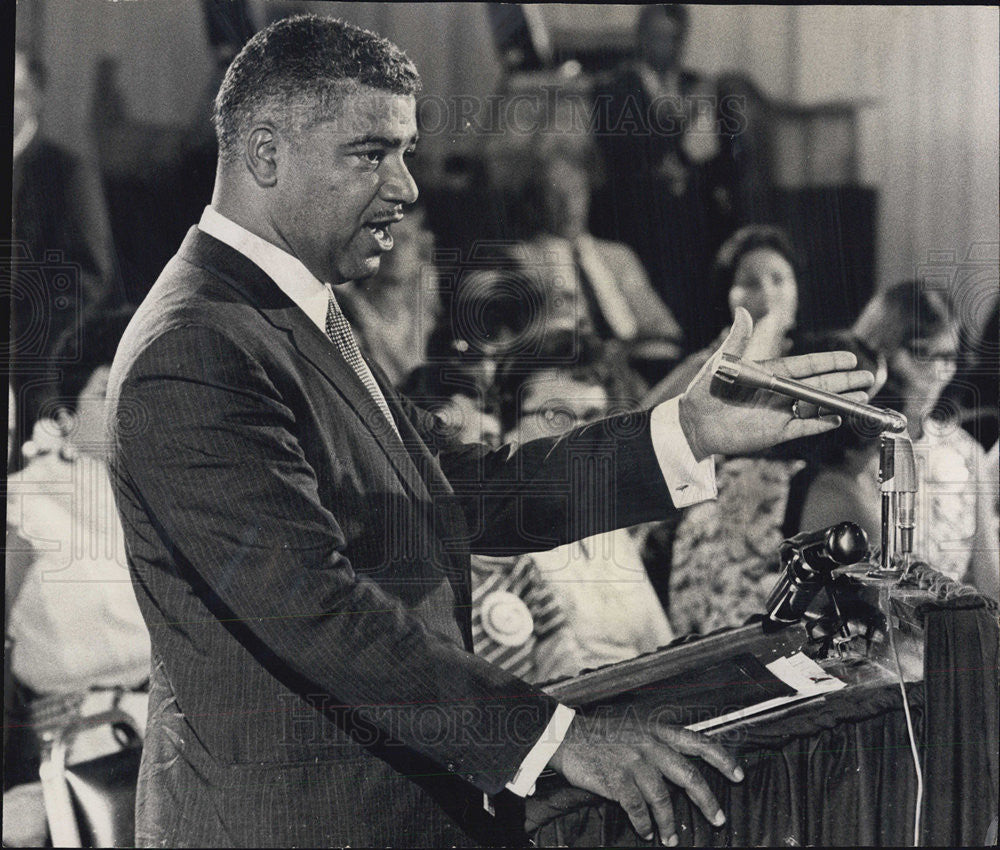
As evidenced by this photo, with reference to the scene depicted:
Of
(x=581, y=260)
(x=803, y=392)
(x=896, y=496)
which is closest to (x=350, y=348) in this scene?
(x=581, y=260)

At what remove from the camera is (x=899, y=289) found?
253cm

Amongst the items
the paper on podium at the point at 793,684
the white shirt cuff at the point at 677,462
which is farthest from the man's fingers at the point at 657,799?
the white shirt cuff at the point at 677,462

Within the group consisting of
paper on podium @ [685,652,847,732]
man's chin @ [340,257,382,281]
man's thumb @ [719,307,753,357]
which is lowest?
paper on podium @ [685,652,847,732]

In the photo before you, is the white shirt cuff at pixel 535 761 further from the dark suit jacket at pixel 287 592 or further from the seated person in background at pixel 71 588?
the seated person in background at pixel 71 588

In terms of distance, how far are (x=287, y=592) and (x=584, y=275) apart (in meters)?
1.02

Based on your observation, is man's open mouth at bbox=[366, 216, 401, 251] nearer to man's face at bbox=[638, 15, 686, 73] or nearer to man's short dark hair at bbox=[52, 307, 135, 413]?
man's short dark hair at bbox=[52, 307, 135, 413]

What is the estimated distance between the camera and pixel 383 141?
2418 millimetres

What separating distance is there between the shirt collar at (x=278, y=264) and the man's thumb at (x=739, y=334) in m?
0.96

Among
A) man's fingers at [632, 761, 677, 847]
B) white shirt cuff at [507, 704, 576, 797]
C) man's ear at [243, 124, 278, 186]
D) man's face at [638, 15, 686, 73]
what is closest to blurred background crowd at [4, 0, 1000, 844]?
man's face at [638, 15, 686, 73]

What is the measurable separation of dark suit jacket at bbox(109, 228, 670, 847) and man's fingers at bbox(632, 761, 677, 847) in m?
0.25

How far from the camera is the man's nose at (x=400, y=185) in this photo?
7.99 ft

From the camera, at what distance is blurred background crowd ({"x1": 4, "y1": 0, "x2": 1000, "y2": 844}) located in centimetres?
244

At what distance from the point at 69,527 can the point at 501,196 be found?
4.26 feet

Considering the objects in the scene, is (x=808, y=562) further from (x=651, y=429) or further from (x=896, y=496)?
(x=651, y=429)
